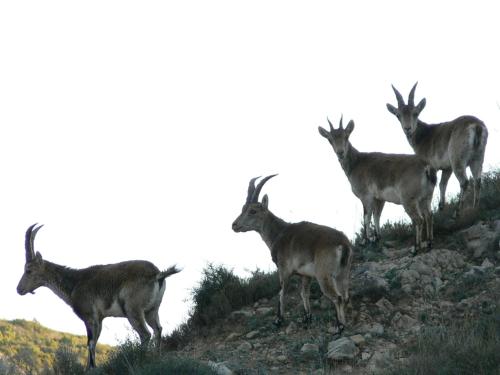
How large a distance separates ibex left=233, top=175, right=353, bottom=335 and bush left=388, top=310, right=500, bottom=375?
159 centimetres

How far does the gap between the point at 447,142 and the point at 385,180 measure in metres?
1.76

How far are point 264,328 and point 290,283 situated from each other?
172 cm

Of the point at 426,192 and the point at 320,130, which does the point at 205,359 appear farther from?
the point at 320,130

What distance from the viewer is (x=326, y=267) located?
45.4 feet

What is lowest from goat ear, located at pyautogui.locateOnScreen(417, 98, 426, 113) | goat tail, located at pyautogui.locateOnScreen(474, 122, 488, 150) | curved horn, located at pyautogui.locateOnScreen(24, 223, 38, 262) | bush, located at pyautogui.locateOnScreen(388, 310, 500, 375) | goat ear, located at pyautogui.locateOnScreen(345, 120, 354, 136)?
bush, located at pyautogui.locateOnScreen(388, 310, 500, 375)

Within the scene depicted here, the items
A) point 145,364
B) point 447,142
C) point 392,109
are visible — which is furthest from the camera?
point 392,109

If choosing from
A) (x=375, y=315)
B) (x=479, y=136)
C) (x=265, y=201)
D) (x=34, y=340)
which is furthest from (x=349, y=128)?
(x=34, y=340)

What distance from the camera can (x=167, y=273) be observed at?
15406 millimetres

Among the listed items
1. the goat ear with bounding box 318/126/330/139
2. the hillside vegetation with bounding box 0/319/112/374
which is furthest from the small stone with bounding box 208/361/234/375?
the hillside vegetation with bounding box 0/319/112/374

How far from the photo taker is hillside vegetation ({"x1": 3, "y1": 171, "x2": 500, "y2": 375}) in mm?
12414

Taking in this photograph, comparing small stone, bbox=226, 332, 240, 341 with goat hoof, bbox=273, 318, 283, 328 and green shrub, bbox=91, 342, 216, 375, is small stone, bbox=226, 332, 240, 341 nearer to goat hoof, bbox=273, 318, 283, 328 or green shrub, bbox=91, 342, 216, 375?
goat hoof, bbox=273, 318, 283, 328

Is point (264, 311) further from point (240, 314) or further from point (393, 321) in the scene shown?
point (393, 321)

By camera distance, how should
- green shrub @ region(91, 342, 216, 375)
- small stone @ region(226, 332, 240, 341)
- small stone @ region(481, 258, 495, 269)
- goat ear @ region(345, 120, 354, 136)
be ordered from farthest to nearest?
goat ear @ region(345, 120, 354, 136) → small stone @ region(481, 258, 495, 269) → small stone @ region(226, 332, 240, 341) → green shrub @ region(91, 342, 216, 375)

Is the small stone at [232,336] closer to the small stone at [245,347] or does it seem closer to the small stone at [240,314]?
the small stone at [245,347]
